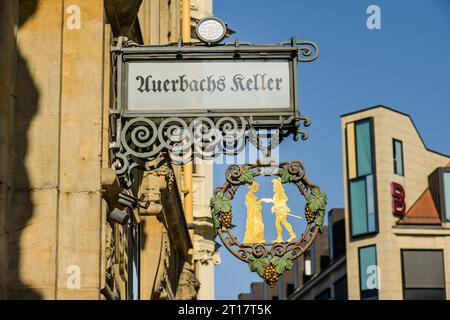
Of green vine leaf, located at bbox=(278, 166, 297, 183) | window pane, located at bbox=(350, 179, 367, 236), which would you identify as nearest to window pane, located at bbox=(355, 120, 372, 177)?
window pane, located at bbox=(350, 179, 367, 236)

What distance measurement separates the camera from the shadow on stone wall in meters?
12.5

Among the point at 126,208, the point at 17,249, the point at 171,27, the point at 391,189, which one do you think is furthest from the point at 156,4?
the point at 391,189

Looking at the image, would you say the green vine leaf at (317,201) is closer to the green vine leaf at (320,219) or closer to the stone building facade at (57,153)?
the green vine leaf at (320,219)

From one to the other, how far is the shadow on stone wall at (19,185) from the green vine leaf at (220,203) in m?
1.76

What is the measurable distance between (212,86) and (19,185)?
7.36 feet

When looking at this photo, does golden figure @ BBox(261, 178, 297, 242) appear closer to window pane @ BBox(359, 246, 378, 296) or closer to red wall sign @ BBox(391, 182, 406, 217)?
window pane @ BBox(359, 246, 378, 296)

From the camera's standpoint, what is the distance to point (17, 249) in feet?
41.4

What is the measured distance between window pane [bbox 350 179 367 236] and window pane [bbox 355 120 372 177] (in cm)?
70

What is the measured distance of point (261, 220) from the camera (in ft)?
41.8

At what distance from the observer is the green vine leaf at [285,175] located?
12867 mm

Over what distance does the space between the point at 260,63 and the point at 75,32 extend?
1935 mm

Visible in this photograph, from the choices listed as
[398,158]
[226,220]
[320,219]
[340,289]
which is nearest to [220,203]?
[226,220]

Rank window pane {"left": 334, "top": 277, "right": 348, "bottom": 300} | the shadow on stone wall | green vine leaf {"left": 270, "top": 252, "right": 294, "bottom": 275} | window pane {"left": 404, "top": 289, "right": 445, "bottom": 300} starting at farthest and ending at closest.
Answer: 1. window pane {"left": 334, "top": 277, "right": 348, "bottom": 300}
2. window pane {"left": 404, "top": 289, "right": 445, "bottom": 300}
3. green vine leaf {"left": 270, "top": 252, "right": 294, "bottom": 275}
4. the shadow on stone wall

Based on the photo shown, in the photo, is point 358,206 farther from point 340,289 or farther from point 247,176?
point 247,176
